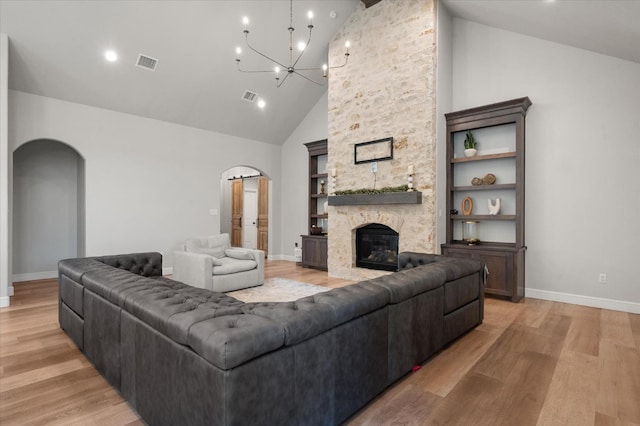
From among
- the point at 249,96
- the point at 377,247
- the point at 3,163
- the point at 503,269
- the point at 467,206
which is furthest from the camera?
the point at 249,96

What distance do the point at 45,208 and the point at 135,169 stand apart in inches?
74.5

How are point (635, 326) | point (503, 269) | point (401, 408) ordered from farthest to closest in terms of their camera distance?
point (503, 269)
point (635, 326)
point (401, 408)

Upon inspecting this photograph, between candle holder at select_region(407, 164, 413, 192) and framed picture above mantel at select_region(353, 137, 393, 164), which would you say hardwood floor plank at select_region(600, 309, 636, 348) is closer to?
candle holder at select_region(407, 164, 413, 192)

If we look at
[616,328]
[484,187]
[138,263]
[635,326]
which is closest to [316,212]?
[484,187]

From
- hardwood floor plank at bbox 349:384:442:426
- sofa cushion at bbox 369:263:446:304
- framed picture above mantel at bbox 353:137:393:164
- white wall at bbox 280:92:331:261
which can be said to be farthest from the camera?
white wall at bbox 280:92:331:261

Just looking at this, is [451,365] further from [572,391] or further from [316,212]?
[316,212]

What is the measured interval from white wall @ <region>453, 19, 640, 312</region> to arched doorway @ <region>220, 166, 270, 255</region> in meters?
6.24

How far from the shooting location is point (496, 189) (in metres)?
5.30

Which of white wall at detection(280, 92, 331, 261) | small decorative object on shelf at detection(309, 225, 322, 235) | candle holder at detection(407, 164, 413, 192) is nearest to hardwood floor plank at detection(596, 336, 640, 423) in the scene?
candle holder at detection(407, 164, 413, 192)

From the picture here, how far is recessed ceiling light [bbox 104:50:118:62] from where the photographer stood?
5.21 metres

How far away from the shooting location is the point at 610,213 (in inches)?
175

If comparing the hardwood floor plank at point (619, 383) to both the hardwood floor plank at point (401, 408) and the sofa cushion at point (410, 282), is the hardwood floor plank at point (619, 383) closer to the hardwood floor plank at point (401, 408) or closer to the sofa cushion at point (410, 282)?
the hardwood floor plank at point (401, 408)

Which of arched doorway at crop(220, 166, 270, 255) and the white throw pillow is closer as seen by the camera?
the white throw pillow

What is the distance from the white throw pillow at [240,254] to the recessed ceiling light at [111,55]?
3.62 metres
